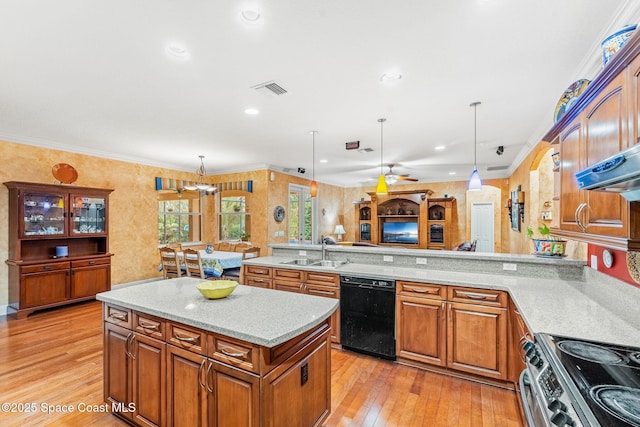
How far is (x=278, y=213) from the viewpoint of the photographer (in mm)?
6727

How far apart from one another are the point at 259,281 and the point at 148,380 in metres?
1.84

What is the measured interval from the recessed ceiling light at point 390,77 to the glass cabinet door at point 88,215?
4968mm

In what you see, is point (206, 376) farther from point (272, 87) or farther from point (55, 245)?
point (55, 245)

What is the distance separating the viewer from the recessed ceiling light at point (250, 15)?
5.67 ft

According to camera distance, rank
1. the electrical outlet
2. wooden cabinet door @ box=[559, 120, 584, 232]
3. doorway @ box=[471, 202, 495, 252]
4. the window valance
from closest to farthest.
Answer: wooden cabinet door @ box=[559, 120, 584, 232] < the electrical outlet < the window valance < doorway @ box=[471, 202, 495, 252]

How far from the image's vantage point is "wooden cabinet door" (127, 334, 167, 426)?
176 centimetres

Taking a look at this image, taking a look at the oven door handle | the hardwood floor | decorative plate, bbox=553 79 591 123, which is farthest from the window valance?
the oven door handle

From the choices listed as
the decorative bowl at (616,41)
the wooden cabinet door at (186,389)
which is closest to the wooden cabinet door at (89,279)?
the wooden cabinet door at (186,389)

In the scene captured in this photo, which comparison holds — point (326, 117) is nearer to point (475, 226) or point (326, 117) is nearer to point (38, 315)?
point (38, 315)

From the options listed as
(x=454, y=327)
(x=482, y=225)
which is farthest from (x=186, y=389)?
(x=482, y=225)

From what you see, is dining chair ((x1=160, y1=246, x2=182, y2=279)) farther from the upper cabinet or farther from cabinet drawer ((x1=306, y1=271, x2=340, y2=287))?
the upper cabinet

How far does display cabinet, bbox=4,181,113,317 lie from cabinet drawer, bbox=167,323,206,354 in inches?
159

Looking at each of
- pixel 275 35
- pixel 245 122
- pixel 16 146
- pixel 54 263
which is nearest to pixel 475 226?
pixel 245 122

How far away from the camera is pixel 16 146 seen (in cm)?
434
